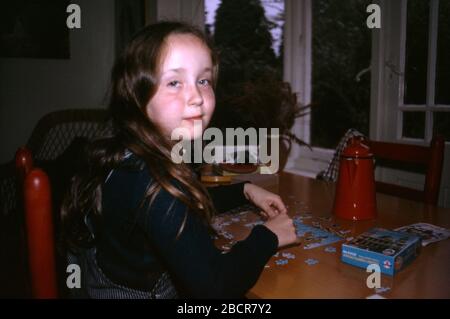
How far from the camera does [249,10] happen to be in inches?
118

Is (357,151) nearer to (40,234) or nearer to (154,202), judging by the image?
(154,202)

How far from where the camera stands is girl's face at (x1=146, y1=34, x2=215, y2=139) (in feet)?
2.82

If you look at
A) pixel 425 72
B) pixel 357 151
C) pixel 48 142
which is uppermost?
pixel 425 72

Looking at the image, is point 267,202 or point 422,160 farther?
point 422,160

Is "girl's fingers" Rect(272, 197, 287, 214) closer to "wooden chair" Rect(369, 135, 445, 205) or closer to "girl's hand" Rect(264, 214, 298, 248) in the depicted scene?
"girl's hand" Rect(264, 214, 298, 248)

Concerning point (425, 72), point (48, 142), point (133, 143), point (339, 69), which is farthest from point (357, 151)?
point (48, 142)

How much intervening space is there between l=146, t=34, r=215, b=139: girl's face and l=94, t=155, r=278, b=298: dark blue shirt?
0.14 meters

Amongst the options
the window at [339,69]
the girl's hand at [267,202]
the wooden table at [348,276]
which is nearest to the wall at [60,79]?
the window at [339,69]

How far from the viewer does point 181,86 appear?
876 millimetres

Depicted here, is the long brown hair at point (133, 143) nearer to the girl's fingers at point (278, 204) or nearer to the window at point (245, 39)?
the girl's fingers at point (278, 204)

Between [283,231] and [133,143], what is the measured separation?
402 mm

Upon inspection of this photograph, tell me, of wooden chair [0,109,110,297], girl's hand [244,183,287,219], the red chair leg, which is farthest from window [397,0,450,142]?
the red chair leg

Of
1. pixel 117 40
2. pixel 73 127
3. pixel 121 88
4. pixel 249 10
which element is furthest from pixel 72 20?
pixel 121 88

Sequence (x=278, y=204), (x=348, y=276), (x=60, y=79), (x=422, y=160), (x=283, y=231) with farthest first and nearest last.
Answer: (x=60, y=79)
(x=422, y=160)
(x=278, y=204)
(x=283, y=231)
(x=348, y=276)
